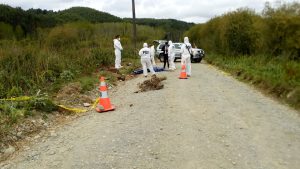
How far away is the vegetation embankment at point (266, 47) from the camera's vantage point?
1386cm

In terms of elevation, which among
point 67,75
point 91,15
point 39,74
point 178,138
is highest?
point 91,15

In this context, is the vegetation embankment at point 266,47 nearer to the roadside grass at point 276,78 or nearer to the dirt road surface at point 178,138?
the roadside grass at point 276,78

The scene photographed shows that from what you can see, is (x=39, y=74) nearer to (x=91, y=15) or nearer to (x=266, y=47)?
(x=266, y=47)

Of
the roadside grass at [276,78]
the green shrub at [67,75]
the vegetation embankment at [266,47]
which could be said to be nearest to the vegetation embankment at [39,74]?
the green shrub at [67,75]

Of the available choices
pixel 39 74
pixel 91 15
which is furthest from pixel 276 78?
Result: pixel 91 15

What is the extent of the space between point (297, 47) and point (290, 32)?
1.01 metres

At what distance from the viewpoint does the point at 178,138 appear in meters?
7.90

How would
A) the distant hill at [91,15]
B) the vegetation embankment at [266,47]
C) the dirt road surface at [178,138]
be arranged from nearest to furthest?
the dirt road surface at [178,138] < the vegetation embankment at [266,47] < the distant hill at [91,15]

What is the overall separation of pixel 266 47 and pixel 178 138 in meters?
17.5

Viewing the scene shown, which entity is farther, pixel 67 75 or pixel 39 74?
pixel 67 75

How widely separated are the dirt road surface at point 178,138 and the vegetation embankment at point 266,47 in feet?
6.10

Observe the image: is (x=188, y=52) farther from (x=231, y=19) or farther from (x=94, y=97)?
(x=231, y=19)

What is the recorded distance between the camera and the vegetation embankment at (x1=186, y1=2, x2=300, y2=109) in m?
13.9

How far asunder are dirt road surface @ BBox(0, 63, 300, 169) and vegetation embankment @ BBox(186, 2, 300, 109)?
6.10ft
